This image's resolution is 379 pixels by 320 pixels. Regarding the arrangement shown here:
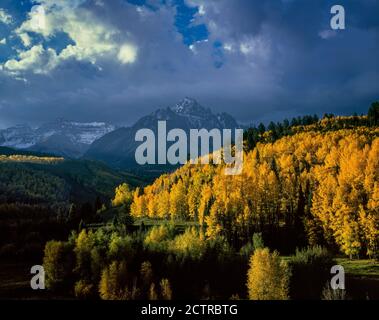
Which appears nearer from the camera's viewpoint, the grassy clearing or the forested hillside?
the grassy clearing

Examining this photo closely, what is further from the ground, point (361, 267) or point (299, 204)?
point (299, 204)

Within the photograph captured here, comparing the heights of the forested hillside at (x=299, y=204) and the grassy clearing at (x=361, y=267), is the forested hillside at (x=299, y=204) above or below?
above

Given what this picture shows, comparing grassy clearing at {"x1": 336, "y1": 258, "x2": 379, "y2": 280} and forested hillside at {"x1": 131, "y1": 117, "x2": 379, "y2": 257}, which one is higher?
forested hillside at {"x1": 131, "y1": 117, "x2": 379, "y2": 257}

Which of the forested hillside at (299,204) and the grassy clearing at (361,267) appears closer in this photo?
the grassy clearing at (361,267)

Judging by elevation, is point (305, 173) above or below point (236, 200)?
above

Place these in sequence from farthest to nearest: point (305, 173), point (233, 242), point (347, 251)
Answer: point (305, 173)
point (233, 242)
point (347, 251)

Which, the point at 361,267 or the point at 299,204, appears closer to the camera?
the point at 361,267
